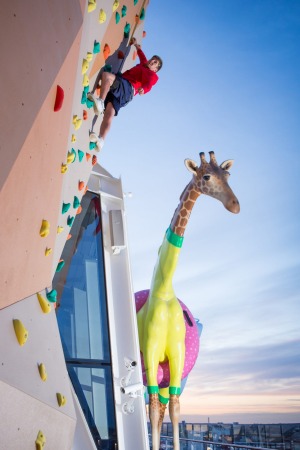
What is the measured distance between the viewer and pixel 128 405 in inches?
151

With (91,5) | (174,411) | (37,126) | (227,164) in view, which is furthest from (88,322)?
(37,126)

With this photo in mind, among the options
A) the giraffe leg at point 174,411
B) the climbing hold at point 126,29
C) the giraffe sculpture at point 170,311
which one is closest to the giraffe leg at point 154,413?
the giraffe sculpture at point 170,311

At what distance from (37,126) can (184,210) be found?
12.4 ft

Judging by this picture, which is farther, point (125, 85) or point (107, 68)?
point (125, 85)

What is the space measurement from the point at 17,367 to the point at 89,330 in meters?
2.86

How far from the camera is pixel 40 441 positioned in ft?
4.40

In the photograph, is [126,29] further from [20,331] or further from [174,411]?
[174,411]

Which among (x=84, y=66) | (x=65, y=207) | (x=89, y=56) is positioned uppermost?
(x=89, y=56)

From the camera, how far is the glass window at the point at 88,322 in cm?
374

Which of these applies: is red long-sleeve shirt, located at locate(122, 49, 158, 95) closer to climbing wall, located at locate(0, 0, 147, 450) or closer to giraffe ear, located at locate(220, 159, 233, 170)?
climbing wall, located at locate(0, 0, 147, 450)

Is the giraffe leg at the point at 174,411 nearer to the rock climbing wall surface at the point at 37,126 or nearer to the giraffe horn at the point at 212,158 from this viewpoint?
the giraffe horn at the point at 212,158

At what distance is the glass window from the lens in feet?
12.3

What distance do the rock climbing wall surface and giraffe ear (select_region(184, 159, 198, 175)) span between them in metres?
3.13

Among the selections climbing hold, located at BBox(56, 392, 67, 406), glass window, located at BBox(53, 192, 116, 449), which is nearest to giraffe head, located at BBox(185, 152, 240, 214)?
glass window, located at BBox(53, 192, 116, 449)
